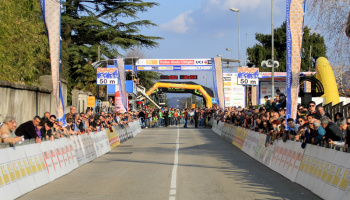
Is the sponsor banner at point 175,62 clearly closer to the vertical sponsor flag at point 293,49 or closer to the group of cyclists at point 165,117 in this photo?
the group of cyclists at point 165,117

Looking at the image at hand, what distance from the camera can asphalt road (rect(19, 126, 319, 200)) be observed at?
34.2 feet

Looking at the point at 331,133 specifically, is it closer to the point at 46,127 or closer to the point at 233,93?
the point at 46,127

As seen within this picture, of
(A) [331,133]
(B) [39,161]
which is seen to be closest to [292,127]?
(A) [331,133]

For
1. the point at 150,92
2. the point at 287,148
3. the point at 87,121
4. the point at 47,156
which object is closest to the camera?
the point at 47,156

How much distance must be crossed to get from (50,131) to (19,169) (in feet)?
13.7

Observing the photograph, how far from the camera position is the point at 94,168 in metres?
15.9

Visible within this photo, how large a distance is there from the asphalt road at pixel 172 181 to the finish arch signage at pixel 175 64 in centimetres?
3438

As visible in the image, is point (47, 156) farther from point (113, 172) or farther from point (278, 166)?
point (278, 166)

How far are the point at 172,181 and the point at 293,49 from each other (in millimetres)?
6529

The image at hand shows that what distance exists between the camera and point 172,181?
12469 millimetres

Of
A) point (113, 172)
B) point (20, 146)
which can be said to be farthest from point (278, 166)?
point (20, 146)

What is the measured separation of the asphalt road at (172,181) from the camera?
10422 millimetres

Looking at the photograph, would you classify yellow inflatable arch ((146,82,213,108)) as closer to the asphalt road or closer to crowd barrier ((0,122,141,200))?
crowd barrier ((0,122,141,200))

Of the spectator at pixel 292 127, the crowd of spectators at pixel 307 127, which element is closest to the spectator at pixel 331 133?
the crowd of spectators at pixel 307 127
